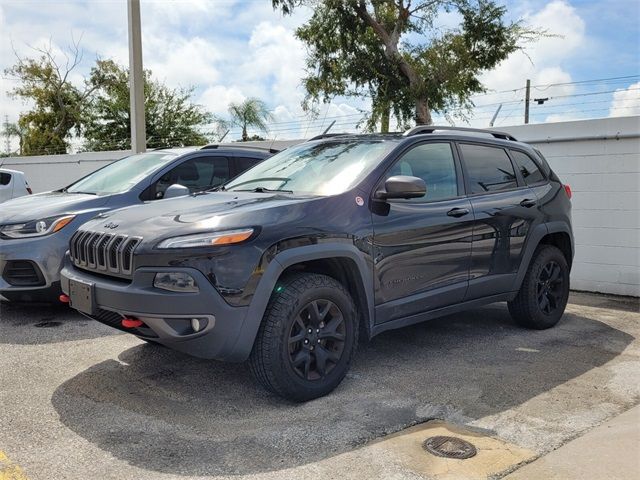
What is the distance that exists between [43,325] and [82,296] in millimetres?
2134

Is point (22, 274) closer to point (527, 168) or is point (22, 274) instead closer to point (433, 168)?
point (433, 168)

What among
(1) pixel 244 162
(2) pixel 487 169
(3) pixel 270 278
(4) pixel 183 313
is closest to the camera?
(4) pixel 183 313

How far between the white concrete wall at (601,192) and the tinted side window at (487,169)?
2611 mm

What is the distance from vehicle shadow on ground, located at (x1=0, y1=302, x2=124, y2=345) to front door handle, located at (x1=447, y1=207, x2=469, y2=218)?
3.06 meters

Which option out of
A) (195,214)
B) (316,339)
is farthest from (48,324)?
(316,339)

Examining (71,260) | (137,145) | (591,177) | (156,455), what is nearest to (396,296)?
(156,455)

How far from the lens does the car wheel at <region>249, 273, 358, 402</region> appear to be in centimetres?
344

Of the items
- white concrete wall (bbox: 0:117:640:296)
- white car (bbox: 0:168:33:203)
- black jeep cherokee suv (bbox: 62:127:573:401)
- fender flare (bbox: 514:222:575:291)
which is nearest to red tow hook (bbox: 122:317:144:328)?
black jeep cherokee suv (bbox: 62:127:573:401)

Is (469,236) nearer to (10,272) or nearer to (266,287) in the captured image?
(266,287)

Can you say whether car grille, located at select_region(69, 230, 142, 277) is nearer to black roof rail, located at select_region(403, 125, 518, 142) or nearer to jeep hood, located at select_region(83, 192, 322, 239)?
jeep hood, located at select_region(83, 192, 322, 239)

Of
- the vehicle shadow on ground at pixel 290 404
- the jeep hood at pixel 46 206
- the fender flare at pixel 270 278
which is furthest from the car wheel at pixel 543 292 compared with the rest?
the jeep hood at pixel 46 206

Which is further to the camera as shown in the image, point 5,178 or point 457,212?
point 5,178

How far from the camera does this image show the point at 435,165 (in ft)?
15.2

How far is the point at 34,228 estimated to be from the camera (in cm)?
539
